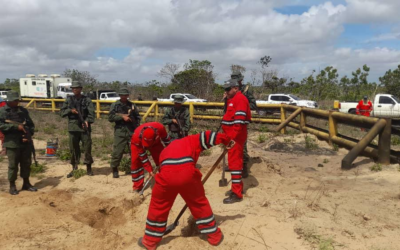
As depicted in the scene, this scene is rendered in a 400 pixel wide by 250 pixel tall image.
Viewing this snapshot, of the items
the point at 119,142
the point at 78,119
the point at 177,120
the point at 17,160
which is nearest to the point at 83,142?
the point at 78,119

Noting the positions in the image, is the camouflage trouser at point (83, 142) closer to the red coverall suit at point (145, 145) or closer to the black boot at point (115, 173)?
the black boot at point (115, 173)

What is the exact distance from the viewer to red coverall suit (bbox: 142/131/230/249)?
12.1ft

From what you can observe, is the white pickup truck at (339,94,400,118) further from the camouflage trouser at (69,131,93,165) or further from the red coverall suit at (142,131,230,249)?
the red coverall suit at (142,131,230,249)

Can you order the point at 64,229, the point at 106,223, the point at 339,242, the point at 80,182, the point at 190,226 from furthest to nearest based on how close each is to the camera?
the point at 80,182 < the point at 106,223 < the point at 64,229 < the point at 190,226 < the point at 339,242

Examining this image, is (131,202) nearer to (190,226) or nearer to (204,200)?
(190,226)

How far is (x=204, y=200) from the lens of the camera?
388 cm

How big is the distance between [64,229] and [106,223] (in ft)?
2.17

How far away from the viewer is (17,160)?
20.5ft

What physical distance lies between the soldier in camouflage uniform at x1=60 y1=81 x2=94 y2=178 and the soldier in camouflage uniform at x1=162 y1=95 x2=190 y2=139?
1.65m

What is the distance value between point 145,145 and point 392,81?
1086 inches

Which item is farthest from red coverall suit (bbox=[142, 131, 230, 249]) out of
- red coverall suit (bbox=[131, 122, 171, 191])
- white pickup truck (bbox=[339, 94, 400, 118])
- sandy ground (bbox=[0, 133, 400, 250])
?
white pickup truck (bbox=[339, 94, 400, 118])

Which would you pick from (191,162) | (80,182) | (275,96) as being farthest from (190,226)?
(275,96)

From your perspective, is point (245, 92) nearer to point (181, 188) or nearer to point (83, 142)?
point (181, 188)

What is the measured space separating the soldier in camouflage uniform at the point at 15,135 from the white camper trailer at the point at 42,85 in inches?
1029
